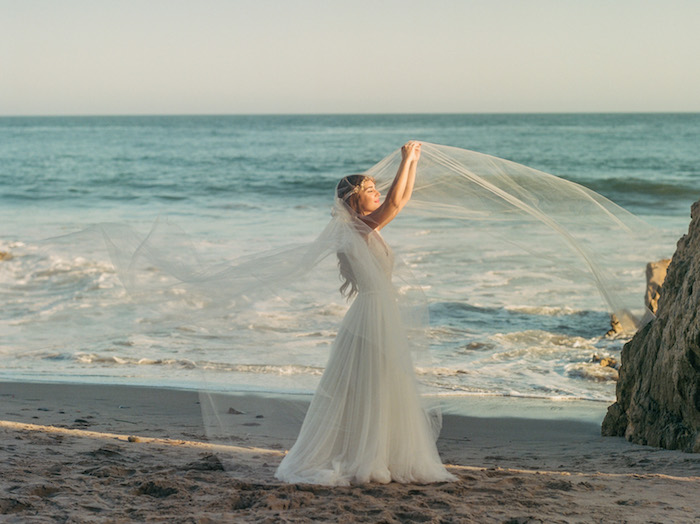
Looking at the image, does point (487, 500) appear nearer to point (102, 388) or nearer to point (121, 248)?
point (121, 248)

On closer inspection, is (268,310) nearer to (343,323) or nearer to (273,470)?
(343,323)

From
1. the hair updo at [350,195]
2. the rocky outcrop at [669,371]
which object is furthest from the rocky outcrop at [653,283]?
the hair updo at [350,195]

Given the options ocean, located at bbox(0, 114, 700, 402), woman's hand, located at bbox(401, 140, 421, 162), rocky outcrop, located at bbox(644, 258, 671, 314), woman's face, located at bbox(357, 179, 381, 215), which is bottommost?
ocean, located at bbox(0, 114, 700, 402)

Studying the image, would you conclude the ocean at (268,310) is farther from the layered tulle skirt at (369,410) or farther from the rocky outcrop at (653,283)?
the rocky outcrop at (653,283)

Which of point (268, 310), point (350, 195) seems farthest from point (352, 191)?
point (268, 310)

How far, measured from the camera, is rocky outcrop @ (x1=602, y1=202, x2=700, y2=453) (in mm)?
4668

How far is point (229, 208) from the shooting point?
24.2 metres

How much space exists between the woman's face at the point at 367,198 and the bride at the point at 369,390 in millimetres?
44

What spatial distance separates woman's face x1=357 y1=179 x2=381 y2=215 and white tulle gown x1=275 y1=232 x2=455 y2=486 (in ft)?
0.56

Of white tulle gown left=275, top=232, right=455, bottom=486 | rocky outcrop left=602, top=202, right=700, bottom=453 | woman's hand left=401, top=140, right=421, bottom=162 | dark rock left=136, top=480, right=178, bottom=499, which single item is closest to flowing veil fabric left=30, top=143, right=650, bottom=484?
white tulle gown left=275, top=232, right=455, bottom=486

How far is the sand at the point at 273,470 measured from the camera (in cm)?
365

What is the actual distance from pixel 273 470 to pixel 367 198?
5.74 feet

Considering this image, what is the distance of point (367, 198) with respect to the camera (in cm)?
443

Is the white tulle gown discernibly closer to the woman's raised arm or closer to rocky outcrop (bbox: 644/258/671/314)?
the woman's raised arm
